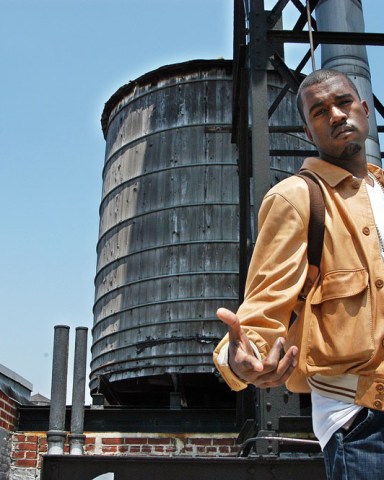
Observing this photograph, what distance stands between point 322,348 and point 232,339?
0.69ft

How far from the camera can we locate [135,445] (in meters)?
7.82

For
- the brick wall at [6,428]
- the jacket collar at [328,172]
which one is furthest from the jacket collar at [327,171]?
the brick wall at [6,428]

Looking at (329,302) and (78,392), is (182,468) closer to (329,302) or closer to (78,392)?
(329,302)

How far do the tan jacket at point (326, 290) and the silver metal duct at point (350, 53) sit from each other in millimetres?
3165

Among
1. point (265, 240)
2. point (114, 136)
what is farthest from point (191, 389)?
point (265, 240)

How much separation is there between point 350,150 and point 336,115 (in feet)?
0.29

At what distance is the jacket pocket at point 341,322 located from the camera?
56.4 inches

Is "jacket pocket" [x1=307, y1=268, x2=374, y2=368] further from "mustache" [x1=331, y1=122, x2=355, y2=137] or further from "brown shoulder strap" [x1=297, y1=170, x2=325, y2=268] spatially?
"mustache" [x1=331, y1=122, x2=355, y2=137]

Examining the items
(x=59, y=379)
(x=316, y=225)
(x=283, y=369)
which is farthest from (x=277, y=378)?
(x=59, y=379)

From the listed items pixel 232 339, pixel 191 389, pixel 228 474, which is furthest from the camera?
pixel 191 389

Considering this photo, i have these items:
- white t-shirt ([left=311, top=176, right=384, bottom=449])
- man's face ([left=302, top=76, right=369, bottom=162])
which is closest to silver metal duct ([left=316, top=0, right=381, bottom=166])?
man's face ([left=302, top=76, right=369, bottom=162])

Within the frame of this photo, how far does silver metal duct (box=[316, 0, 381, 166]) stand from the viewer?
4.79 metres

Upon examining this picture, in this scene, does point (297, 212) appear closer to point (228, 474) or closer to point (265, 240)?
point (265, 240)

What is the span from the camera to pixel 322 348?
1456 millimetres
